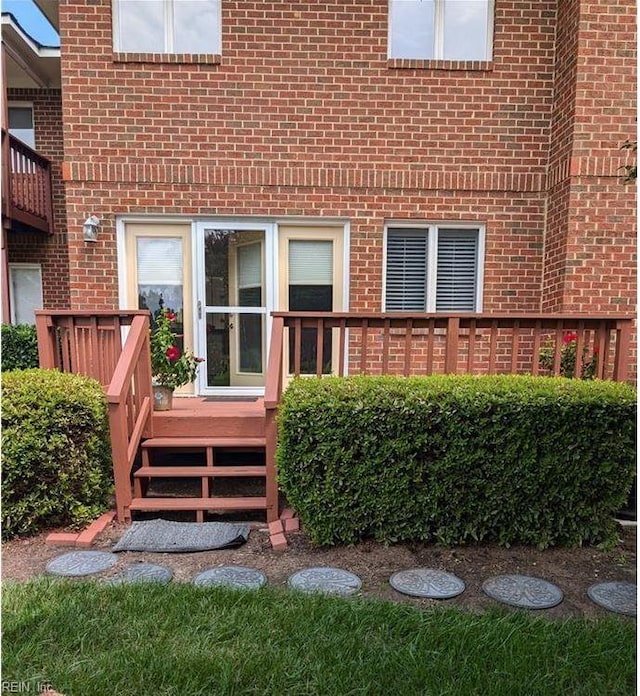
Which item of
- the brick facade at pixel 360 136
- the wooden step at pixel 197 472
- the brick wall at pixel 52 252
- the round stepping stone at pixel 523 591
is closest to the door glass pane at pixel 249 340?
the brick facade at pixel 360 136

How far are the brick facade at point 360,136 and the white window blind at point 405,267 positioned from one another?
21cm

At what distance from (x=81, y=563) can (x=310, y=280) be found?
12.2ft

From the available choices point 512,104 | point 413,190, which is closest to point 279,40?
point 413,190

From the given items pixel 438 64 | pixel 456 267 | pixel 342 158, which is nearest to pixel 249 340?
pixel 342 158

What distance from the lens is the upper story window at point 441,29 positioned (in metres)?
5.12

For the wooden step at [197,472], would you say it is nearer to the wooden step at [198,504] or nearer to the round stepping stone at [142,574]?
the wooden step at [198,504]

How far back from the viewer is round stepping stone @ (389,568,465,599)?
2.46 m

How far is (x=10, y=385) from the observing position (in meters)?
3.20

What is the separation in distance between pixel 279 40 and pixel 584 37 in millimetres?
3241

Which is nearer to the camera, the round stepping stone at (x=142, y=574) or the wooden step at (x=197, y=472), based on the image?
the round stepping stone at (x=142, y=574)

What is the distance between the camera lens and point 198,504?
139 inches

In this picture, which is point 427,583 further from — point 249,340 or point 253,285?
point 253,285

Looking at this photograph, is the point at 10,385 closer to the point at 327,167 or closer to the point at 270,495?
the point at 270,495

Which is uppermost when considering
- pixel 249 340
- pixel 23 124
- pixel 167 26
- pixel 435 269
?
pixel 23 124
